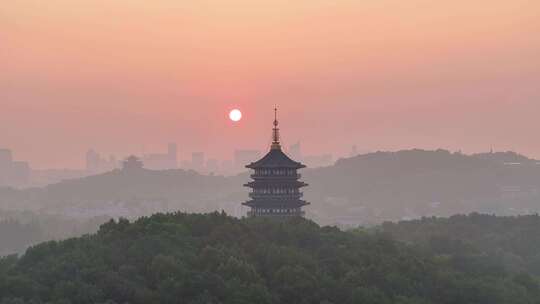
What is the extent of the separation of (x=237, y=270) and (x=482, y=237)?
46.7 m

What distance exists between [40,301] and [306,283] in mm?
13159

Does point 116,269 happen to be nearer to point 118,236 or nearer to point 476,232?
point 118,236

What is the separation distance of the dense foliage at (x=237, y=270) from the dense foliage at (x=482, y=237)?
8.42 m

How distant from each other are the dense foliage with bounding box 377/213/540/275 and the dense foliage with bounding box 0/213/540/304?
842cm

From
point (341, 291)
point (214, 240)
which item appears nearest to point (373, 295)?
point (341, 291)

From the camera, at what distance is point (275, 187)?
6106 centimetres

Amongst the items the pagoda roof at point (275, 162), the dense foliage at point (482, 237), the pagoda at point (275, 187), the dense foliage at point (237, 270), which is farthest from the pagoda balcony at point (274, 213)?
the dense foliage at point (482, 237)

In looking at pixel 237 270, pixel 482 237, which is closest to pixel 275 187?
pixel 237 270

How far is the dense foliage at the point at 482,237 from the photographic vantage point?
2613 inches

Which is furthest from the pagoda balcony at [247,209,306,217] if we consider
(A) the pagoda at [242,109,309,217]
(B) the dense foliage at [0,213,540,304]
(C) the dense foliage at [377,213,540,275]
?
(C) the dense foliage at [377,213,540,275]

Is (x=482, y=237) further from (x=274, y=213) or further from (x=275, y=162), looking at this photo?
(x=275, y=162)

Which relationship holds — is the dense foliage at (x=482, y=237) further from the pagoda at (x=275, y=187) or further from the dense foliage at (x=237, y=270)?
the pagoda at (x=275, y=187)

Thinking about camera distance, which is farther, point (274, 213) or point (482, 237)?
point (482, 237)

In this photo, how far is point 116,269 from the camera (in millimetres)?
44125
